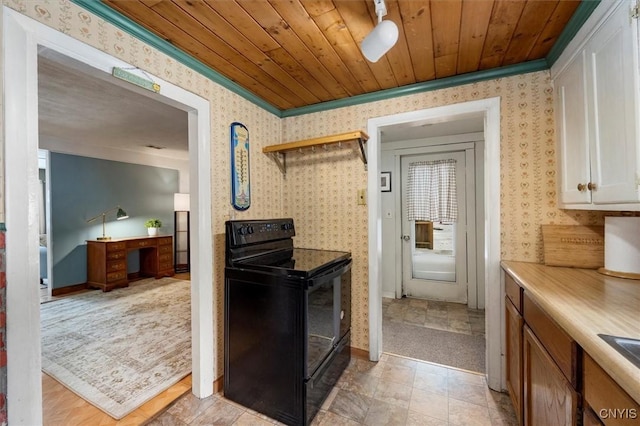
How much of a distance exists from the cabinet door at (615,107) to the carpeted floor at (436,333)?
163 cm

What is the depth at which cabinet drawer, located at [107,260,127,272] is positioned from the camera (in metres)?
4.12

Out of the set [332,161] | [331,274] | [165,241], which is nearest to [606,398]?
[331,274]

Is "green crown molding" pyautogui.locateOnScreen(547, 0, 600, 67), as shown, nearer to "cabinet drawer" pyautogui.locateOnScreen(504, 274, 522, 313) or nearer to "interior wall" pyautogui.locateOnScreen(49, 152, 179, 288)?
"cabinet drawer" pyautogui.locateOnScreen(504, 274, 522, 313)

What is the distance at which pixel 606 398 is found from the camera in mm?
662

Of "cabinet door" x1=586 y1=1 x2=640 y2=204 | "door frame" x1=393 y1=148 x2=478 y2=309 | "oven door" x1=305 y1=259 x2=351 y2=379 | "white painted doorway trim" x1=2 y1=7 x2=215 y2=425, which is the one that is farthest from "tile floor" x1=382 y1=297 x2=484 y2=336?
"white painted doorway trim" x1=2 y1=7 x2=215 y2=425

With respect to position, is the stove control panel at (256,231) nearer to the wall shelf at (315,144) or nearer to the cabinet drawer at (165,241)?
the wall shelf at (315,144)

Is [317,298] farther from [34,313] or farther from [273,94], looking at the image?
[273,94]

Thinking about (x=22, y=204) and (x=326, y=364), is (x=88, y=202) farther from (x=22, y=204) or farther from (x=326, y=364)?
(x=326, y=364)

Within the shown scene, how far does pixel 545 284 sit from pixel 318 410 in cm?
146

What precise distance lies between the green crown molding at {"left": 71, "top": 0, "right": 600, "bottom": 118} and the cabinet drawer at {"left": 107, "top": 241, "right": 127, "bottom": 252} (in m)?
3.64

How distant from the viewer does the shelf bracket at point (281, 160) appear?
2492mm

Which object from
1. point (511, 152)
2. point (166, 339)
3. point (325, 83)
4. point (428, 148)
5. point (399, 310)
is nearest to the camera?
point (511, 152)

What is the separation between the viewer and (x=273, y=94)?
2.21 m

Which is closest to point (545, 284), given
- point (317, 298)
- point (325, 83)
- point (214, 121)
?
point (317, 298)
